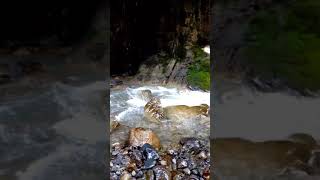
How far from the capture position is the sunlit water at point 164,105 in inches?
237

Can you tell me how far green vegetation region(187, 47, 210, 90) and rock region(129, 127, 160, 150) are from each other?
3.37 meters

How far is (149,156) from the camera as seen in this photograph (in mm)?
5121

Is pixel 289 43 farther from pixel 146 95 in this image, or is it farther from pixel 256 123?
pixel 146 95

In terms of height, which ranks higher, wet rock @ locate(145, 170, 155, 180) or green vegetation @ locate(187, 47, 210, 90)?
green vegetation @ locate(187, 47, 210, 90)

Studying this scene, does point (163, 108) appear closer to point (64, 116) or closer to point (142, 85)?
point (142, 85)

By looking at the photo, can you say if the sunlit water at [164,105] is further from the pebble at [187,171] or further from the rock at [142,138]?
the pebble at [187,171]

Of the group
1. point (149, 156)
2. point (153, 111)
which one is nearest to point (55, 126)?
point (149, 156)

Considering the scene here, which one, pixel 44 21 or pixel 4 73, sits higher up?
pixel 44 21

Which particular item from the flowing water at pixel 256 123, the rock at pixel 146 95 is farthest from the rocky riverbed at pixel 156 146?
the flowing water at pixel 256 123

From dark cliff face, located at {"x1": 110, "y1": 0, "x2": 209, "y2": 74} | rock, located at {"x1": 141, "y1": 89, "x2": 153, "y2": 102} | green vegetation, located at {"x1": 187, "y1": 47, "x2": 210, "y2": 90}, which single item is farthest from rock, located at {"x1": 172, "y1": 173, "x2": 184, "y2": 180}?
dark cliff face, located at {"x1": 110, "y1": 0, "x2": 209, "y2": 74}

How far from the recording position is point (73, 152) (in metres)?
1.32

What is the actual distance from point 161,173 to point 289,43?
3.66m

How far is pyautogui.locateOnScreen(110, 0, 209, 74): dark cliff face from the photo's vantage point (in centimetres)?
986

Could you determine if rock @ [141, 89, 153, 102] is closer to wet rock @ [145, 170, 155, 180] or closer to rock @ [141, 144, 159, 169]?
rock @ [141, 144, 159, 169]
